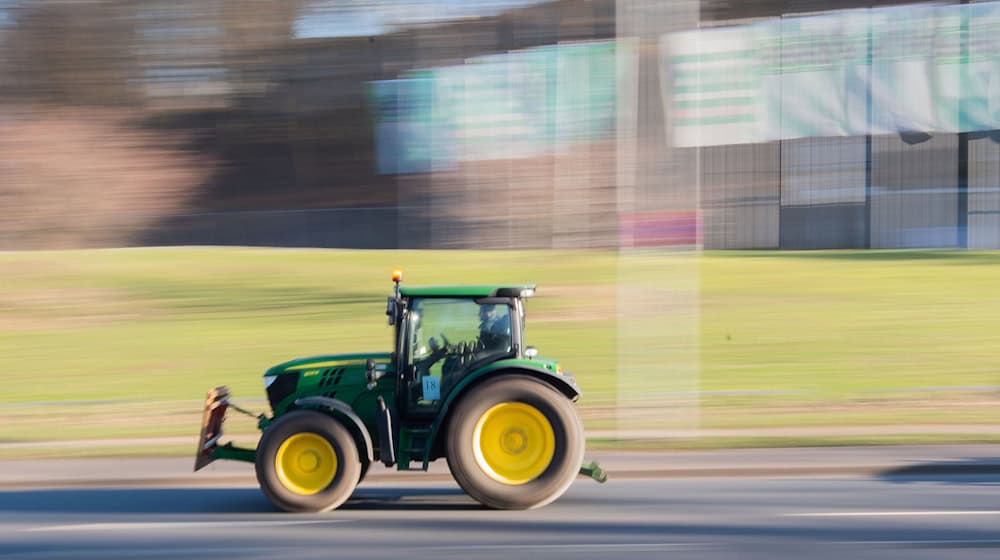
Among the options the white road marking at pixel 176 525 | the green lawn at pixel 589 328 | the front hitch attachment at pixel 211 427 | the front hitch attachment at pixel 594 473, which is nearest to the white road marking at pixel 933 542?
the front hitch attachment at pixel 594 473

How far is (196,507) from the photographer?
9.86 meters

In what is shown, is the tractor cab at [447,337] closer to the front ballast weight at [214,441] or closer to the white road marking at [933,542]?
the front ballast weight at [214,441]

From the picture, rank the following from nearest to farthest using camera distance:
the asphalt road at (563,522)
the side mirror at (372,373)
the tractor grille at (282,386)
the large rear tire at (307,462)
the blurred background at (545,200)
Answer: the asphalt road at (563,522)
the large rear tire at (307,462)
the side mirror at (372,373)
the tractor grille at (282,386)
the blurred background at (545,200)

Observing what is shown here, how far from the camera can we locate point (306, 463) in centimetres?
920

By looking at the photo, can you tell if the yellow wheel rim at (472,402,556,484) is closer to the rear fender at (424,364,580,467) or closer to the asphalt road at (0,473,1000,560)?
the rear fender at (424,364,580,467)

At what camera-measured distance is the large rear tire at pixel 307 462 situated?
Result: 9102 millimetres

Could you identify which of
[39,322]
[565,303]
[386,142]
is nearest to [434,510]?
[565,303]

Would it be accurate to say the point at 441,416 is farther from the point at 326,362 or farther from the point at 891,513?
the point at 891,513

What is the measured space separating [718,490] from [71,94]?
4715 cm

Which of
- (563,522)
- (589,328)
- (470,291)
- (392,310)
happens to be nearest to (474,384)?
(470,291)

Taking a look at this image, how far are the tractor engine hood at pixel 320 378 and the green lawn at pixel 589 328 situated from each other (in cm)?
372

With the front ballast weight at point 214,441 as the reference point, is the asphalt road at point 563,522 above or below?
below

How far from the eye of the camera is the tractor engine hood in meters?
9.50

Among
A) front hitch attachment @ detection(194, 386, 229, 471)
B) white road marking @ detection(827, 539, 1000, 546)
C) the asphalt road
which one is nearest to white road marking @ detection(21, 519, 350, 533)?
the asphalt road
